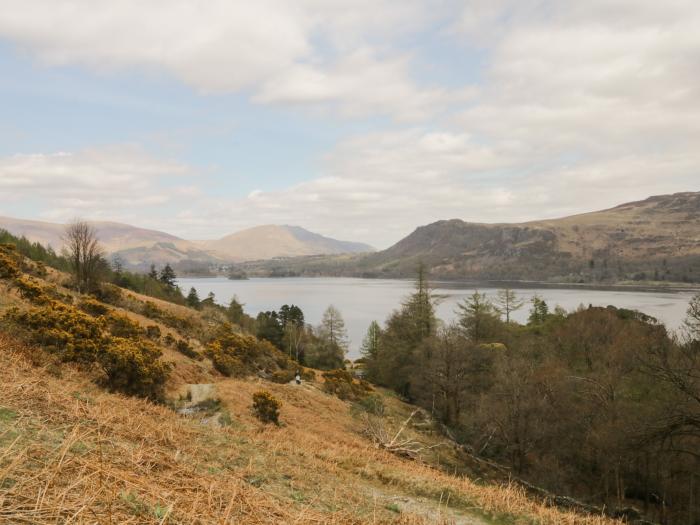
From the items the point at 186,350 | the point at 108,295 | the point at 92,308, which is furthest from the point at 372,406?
the point at 108,295

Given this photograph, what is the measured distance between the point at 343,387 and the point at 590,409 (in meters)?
15.8

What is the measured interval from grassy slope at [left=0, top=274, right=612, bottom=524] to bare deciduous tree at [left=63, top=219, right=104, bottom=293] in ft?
68.3

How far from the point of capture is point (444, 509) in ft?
25.6

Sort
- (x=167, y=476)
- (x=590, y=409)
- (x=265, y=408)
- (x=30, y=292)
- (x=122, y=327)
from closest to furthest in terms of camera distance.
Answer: (x=167, y=476) → (x=265, y=408) → (x=30, y=292) → (x=122, y=327) → (x=590, y=409)

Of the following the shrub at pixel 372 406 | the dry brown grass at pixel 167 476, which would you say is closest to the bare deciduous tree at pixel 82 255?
the shrub at pixel 372 406

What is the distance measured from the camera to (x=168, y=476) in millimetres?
A: 4656

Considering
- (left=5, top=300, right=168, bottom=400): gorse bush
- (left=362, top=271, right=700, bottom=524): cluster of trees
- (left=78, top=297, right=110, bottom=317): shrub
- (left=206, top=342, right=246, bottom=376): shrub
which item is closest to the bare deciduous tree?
(left=78, top=297, right=110, bottom=317): shrub

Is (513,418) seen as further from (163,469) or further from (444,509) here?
(163,469)

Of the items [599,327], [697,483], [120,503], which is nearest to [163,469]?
[120,503]

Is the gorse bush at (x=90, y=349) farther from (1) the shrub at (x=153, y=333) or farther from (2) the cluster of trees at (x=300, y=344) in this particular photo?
(2) the cluster of trees at (x=300, y=344)

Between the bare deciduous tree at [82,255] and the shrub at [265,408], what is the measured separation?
1939 centimetres

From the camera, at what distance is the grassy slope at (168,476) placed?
334 centimetres

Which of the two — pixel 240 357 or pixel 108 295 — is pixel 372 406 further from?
pixel 108 295

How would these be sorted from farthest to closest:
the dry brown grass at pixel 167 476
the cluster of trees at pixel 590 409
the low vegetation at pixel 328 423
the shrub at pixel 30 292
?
the cluster of trees at pixel 590 409
the shrub at pixel 30 292
the low vegetation at pixel 328 423
the dry brown grass at pixel 167 476
